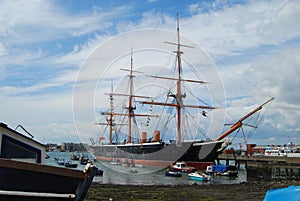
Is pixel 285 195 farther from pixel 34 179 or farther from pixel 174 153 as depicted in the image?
pixel 174 153

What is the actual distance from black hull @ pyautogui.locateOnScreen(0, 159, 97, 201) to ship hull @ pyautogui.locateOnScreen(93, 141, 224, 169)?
5250cm

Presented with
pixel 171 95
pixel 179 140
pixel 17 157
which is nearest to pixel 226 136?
pixel 179 140

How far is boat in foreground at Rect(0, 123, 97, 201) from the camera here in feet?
25.8

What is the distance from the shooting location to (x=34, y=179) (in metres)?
8.15

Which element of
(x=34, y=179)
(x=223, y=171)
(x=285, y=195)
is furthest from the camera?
(x=223, y=171)

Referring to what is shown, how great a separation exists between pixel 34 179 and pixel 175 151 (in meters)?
57.9

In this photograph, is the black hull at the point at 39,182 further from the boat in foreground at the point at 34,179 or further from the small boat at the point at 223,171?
the small boat at the point at 223,171

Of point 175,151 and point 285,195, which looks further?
point 175,151

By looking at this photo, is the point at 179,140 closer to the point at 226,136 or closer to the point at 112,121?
the point at 226,136

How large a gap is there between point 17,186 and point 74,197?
136 centimetres

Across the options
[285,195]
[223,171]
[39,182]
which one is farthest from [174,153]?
[39,182]

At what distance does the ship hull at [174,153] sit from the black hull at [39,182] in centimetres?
5250

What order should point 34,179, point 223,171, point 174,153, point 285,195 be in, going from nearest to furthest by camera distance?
point 34,179, point 285,195, point 223,171, point 174,153

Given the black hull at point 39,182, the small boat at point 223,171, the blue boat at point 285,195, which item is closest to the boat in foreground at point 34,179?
the black hull at point 39,182
